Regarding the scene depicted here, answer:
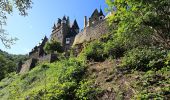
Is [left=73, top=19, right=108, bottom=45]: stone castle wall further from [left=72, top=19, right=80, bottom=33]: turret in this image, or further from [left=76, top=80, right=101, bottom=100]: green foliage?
[left=72, top=19, right=80, bottom=33]: turret

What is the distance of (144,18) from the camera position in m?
14.8

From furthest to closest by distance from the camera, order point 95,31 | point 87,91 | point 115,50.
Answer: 1. point 95,31
2. point 115,50
3. point 87,91

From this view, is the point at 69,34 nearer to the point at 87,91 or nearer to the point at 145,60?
the point at 145,60

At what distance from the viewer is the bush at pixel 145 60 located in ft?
64.4

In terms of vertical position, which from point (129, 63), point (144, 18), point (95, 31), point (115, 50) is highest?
point (95, 31)

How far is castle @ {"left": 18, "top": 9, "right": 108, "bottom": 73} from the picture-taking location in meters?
37.7

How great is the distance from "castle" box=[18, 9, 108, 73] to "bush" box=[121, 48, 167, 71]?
13.6 metres

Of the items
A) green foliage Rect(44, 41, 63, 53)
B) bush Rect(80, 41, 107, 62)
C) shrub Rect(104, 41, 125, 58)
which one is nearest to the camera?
shrub Rect(104, 41, 125, 58)

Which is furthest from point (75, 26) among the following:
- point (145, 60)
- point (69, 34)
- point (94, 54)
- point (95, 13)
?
point (145, 60)

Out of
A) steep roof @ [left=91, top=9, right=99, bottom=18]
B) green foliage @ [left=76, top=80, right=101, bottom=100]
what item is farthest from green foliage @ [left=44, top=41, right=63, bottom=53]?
green foliage @ [left=76, top=80, right=101, bottom=100]

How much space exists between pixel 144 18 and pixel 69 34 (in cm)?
4752

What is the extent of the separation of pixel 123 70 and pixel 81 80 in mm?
2762

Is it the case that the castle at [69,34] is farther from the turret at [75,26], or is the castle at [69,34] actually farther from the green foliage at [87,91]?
the green foliage at [87,91]

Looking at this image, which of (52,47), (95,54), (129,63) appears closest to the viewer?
(129,63)
